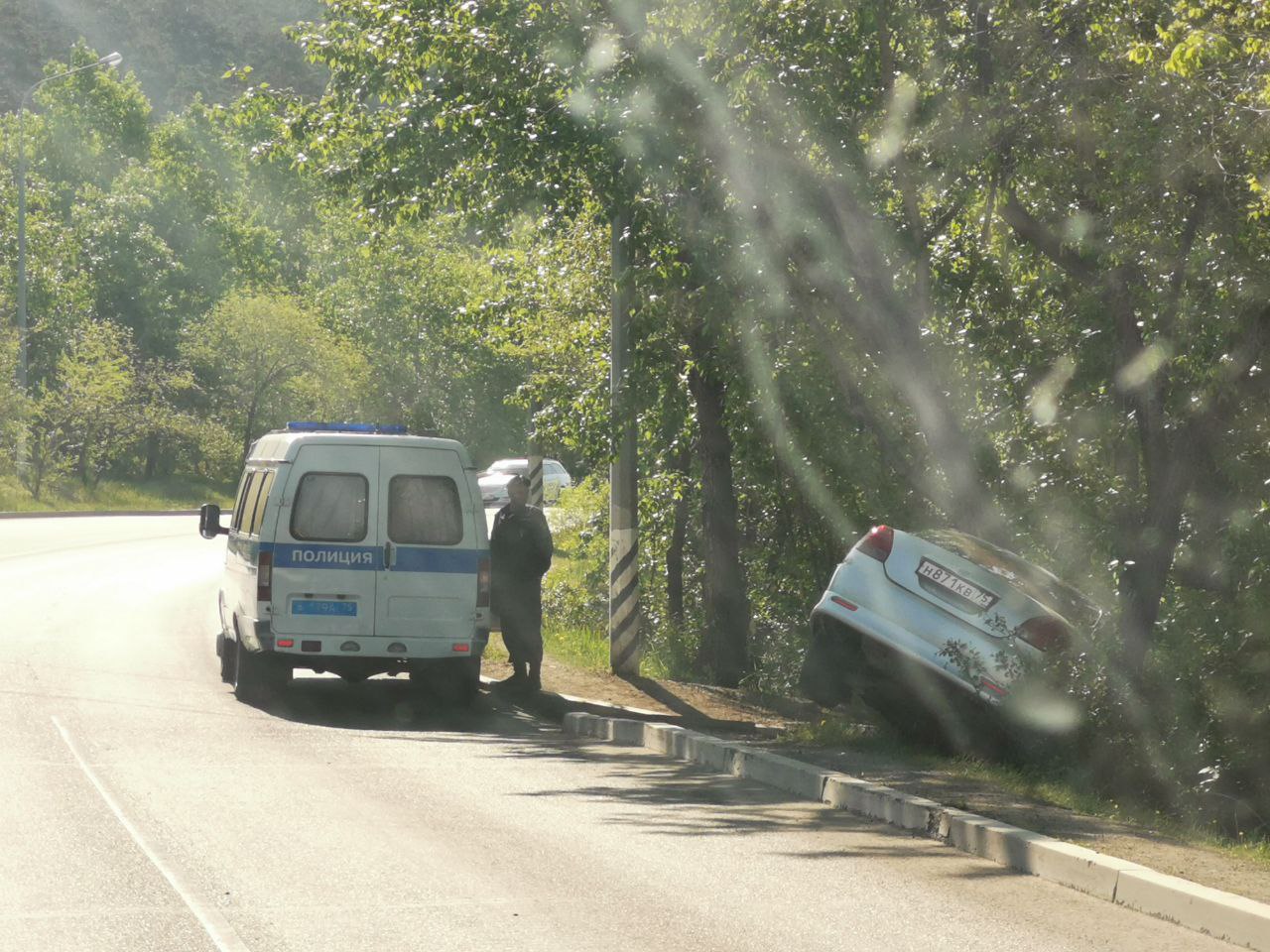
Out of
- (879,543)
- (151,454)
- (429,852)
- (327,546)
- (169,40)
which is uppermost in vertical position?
(169,40)

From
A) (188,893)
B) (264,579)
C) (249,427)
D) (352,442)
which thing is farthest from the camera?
(249,427)

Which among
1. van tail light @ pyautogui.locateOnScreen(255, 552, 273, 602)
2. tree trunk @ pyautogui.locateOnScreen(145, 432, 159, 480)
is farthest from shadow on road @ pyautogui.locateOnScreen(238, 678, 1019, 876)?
tree trunk @ pyautogui.locateOnScreen(145, 432, 159, 480)

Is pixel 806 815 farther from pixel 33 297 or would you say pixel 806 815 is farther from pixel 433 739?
pixel 33 297

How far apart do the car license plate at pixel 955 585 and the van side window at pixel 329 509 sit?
455cm

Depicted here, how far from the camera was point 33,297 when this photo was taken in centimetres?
6288

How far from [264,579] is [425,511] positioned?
1.37 metres

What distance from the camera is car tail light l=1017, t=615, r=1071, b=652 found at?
11414 mm

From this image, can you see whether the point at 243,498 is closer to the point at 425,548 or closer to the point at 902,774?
the point at 425,548

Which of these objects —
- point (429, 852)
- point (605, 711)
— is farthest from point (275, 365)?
point (429, 852)

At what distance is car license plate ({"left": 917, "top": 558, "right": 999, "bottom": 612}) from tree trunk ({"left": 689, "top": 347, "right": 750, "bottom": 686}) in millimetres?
6862

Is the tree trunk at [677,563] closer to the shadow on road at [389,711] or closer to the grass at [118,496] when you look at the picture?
the shadow on road at [389,711]

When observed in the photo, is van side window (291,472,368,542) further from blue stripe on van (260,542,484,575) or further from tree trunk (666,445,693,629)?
tree trunk (666,445,693,629)

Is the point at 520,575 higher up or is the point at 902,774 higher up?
the point at 520,575

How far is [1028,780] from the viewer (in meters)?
10.6
